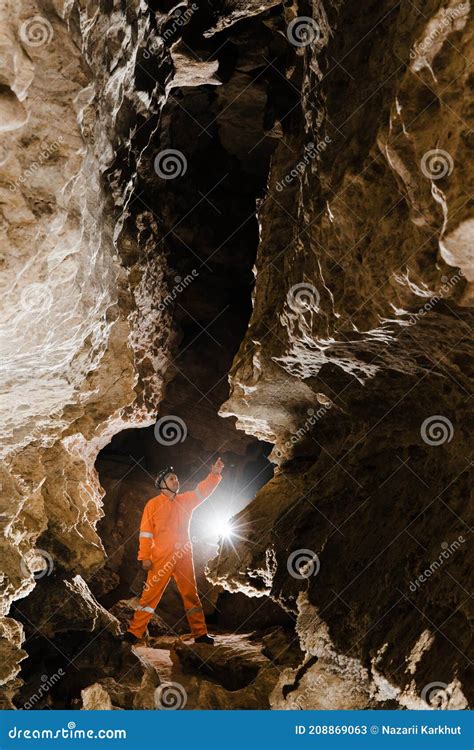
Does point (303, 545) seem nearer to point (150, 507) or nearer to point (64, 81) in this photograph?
point (150, 507)

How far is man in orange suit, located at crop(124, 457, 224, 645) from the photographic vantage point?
6.54 meters

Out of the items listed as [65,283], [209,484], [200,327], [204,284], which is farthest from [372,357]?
[200,327]

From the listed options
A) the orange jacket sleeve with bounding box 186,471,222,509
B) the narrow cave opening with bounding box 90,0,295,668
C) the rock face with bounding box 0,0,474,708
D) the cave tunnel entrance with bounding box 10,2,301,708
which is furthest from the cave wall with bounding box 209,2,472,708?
the narrow cave opening with bounding box 90,0,295,668

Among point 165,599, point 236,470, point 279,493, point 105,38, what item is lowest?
point 165,599

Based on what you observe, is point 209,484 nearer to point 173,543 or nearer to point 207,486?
point 207,486

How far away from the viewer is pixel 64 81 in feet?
9.05

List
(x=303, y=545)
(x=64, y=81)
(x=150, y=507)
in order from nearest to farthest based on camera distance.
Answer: (x=64, y=81), (x=303, y=545), (x=150, y=507)

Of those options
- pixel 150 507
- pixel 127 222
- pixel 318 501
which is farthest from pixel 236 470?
pixel 127 222

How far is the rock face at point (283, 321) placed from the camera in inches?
109

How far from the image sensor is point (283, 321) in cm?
461

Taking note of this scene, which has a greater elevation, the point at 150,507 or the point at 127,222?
the point at 127,222

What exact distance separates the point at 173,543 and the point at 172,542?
0.05 feet

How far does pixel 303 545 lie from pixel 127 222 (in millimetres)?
3222

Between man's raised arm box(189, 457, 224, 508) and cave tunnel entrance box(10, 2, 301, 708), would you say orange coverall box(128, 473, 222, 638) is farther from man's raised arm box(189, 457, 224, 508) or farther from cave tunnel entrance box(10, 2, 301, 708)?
cave tunnel entrance box(10, 2, 301, 708)
